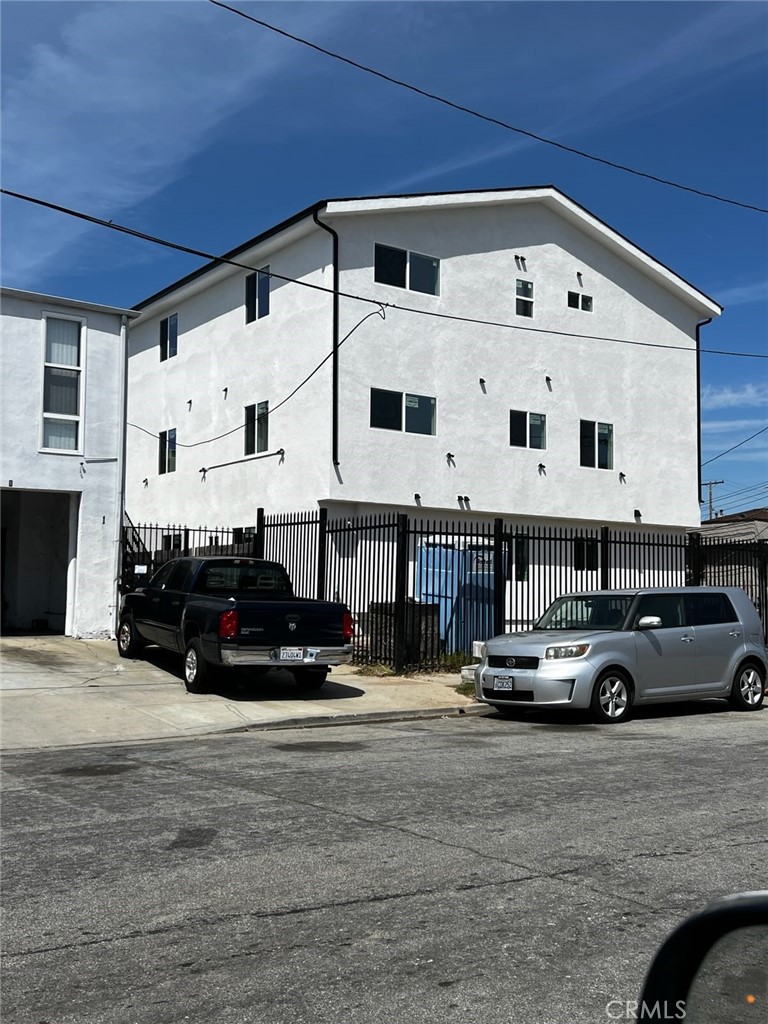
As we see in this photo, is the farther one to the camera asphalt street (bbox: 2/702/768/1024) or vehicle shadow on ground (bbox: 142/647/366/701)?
vehicle shadow on ground (bbox: 142/647/366/701)

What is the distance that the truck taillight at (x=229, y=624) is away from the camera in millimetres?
13711

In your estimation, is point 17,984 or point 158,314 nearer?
point 17,984

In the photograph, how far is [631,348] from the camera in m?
31.0

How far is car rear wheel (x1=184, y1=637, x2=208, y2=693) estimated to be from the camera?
1427 centimetres

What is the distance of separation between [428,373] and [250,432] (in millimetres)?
4966

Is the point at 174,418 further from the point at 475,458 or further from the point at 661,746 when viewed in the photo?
the point at 661,746

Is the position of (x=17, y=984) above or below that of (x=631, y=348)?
below

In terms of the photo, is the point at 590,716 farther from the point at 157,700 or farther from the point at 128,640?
the point at 128,640

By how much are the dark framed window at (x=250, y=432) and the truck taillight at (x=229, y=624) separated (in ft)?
46.6

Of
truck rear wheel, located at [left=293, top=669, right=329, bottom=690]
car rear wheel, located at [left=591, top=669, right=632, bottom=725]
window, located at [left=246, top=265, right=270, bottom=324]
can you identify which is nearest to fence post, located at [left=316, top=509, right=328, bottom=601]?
truck rear wheel, located at [left=293, top=669, right=329, bottom=690]

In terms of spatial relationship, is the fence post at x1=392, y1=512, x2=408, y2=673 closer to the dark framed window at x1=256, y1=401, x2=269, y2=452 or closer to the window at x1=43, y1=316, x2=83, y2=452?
the window at x1=43, y1=316, x2=83, y2=452

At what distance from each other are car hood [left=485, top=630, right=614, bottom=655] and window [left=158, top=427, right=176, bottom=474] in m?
19.6

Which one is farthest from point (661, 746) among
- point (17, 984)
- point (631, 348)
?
point (631, 348)

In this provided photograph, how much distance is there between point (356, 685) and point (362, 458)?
987cm
